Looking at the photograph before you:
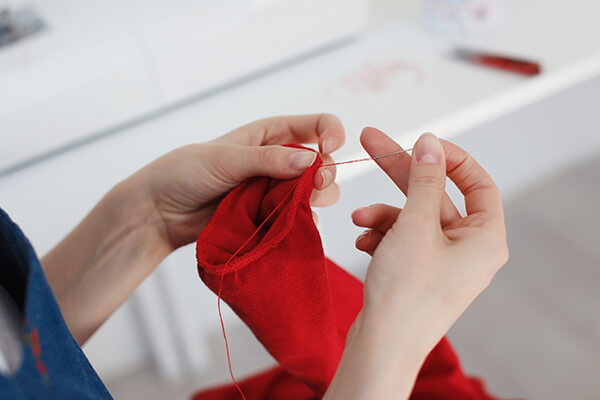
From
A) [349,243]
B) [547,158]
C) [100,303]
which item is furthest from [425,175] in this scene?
[547,158]

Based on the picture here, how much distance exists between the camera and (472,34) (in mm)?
1053

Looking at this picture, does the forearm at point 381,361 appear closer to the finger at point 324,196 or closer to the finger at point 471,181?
the finger at point 471,181

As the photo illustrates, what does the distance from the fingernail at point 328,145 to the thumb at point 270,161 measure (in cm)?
7

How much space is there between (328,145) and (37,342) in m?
0.40

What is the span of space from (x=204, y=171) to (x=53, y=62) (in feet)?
1.19

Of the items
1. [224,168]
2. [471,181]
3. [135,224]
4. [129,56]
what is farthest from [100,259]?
[471,181]

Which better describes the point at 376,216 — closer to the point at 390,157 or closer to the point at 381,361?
the point at 390,157

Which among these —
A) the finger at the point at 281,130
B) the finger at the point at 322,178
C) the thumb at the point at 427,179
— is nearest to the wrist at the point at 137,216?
the finger at the point at 281,130

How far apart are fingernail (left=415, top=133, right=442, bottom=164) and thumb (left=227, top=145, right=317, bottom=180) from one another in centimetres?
12

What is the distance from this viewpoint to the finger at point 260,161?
0.59 meters

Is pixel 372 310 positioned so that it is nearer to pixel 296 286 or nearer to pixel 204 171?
pixel 296 286

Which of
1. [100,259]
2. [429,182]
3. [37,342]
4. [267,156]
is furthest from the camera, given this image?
[100,259]

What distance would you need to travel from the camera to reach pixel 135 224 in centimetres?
72

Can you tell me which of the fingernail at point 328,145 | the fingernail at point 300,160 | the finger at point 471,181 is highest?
the fingernail at point 300,160
